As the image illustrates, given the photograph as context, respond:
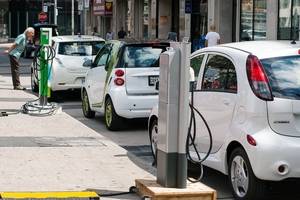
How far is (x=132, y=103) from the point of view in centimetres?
1119

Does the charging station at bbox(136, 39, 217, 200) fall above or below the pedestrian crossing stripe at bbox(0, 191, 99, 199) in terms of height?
above

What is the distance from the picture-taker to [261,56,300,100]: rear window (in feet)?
20.5

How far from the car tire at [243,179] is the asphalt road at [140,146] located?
0.24 m

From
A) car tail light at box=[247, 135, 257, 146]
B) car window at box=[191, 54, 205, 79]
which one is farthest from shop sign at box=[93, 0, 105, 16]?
car tail light at box=[247, 135, 257, 146]

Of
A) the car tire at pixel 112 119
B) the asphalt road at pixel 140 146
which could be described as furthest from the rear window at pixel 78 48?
the car tire at pixel 112 119

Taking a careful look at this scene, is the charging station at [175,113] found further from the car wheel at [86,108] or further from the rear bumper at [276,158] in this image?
the car wheel at [86,108]

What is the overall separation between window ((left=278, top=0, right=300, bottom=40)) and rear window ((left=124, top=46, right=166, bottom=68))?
10.5 metres

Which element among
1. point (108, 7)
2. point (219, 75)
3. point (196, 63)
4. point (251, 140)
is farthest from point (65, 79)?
point (108, 7)

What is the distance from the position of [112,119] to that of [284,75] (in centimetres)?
548

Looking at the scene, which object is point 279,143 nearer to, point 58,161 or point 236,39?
point 58,161

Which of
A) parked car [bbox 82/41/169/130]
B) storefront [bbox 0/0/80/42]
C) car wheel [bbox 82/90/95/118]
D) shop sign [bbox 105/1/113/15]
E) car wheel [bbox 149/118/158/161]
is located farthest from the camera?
storefront [bbox 0/0/80/42]

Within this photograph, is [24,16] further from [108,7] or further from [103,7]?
[108,7]

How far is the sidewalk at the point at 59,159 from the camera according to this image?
7.37m

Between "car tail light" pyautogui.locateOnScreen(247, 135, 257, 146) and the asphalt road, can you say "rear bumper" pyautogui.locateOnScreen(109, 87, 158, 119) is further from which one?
"car tail light" pyautogui.locateOnScreen(247, 135, 257, 146)
